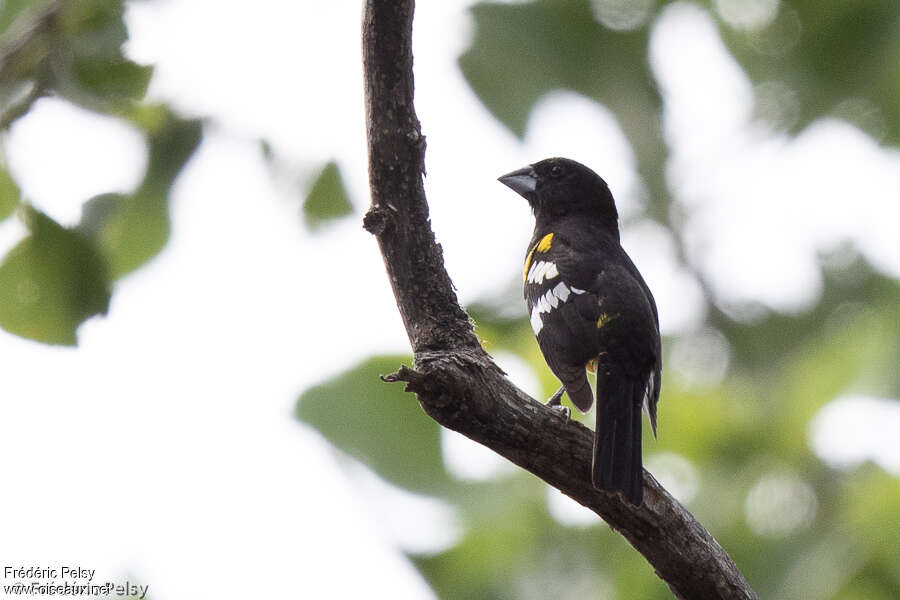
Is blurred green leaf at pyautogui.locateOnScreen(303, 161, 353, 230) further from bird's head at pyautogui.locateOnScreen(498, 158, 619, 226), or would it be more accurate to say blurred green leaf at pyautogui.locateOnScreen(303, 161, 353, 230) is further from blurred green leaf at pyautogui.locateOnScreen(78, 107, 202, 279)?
bird's head at pyautogui.locateOnScreen(498, 158, 619, 226)

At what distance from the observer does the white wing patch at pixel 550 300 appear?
4020 mm

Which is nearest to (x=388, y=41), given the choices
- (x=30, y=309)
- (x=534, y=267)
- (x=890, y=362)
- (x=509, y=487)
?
(x=30, y=309)

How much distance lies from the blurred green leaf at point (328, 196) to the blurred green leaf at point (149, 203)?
0.60 m

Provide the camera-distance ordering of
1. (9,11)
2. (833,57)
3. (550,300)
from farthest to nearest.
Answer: (833,57), (550,300), (9,11)

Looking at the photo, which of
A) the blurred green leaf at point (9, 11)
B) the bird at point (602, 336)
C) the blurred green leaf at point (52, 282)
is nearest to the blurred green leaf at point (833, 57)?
the bird at point (602, 336)

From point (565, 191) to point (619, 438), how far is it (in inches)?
79.0

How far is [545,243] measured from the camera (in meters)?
4.62

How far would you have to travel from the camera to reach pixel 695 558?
10.6 ft

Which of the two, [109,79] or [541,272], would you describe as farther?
[541,272]

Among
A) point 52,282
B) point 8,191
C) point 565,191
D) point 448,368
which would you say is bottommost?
point 448,368

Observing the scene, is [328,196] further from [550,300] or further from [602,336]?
[602,336]

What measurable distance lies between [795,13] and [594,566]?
4.45m

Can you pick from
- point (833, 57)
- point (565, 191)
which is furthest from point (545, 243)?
point (833, 57)

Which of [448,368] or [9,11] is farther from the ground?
[9,11]
